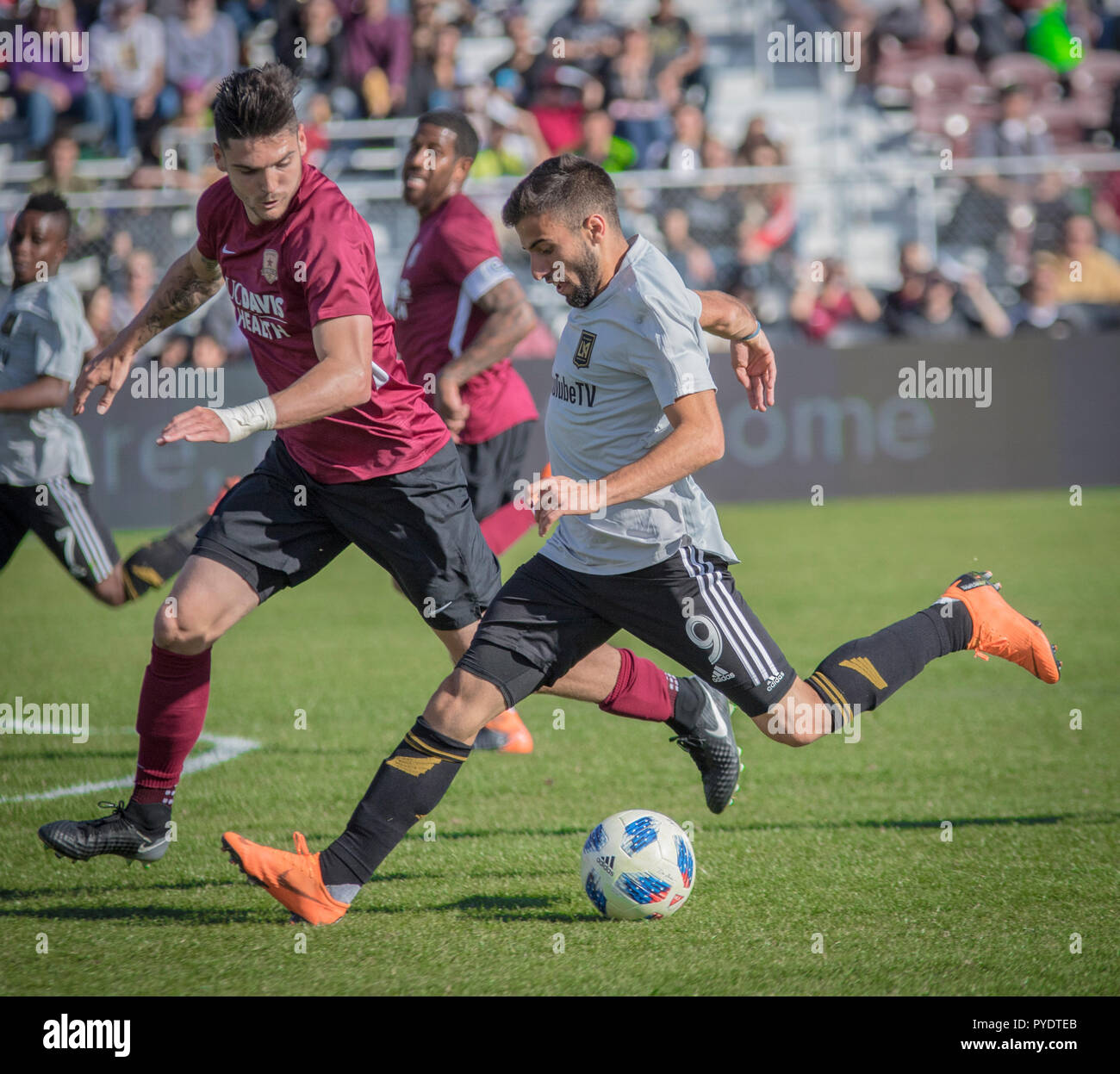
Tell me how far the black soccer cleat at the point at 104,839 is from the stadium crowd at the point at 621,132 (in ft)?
32.4

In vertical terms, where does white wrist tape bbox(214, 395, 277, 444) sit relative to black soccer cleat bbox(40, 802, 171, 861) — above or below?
above

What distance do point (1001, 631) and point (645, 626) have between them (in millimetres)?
Answer: 1311

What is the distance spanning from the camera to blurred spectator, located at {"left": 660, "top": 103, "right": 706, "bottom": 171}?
53.8 ft

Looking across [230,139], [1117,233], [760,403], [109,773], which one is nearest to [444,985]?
[760,403]

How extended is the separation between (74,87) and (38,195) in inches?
467

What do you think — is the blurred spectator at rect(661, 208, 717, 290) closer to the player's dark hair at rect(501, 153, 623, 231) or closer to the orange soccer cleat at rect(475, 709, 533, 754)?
the orange soccer cleat at rect(475, 709, 533, 754)

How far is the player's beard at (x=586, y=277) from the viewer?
3.87 metres

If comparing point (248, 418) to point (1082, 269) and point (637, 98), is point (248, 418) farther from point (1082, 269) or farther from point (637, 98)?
point (1082, 269)

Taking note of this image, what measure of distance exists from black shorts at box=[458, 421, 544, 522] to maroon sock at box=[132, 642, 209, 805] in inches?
92.2

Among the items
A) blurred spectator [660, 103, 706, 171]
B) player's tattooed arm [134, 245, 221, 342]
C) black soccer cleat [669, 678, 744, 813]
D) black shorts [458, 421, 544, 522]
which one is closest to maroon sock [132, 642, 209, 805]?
player's tattooed arm [134, 245, 221, 342]

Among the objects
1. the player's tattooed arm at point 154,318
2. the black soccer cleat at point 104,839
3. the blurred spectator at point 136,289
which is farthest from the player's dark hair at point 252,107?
the blurred spectator at point 136,289

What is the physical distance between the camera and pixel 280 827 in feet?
16.4

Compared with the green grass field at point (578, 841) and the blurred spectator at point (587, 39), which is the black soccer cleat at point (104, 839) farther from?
the blurred spectator at point (587, 39)
